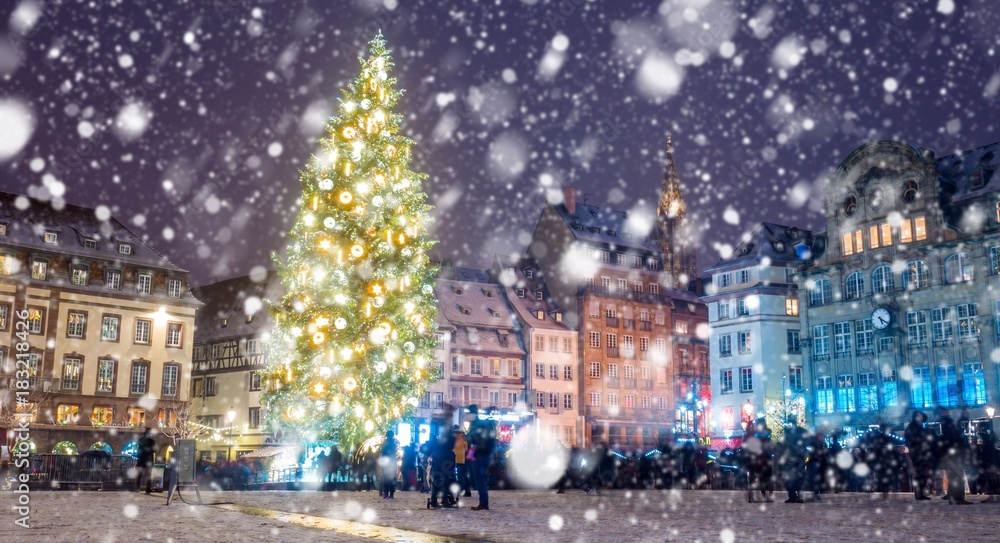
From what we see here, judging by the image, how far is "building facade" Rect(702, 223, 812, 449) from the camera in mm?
67500

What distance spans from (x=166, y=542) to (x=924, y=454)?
15.6 meters

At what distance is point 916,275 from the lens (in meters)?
54.9

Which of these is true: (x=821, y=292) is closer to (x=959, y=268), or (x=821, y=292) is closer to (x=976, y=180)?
(x=959, y=268)

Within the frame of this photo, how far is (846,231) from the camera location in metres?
58.8

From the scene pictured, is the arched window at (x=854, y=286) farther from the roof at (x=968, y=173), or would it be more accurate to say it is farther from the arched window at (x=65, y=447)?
the arched window at (x=65, y=447)

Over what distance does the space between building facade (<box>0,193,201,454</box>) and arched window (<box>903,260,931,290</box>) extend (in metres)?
41.6

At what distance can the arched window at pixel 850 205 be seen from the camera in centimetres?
5814

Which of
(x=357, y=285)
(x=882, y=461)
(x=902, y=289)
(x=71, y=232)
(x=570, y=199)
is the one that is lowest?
(x=882, y=461)

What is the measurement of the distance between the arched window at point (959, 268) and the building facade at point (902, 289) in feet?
0.18

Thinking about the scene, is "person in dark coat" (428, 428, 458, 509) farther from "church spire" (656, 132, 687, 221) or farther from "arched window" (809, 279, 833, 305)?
"church spire" (656, 132, 687, 221)

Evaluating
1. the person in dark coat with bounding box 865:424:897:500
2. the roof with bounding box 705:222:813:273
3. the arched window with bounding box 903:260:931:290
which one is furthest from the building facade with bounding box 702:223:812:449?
the person in dark coat with bounding box 865:424:897:500

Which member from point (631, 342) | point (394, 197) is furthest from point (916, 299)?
point (394, 197)

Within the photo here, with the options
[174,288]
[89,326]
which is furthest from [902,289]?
[89,326]

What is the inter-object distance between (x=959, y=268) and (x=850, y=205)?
7775 mm
